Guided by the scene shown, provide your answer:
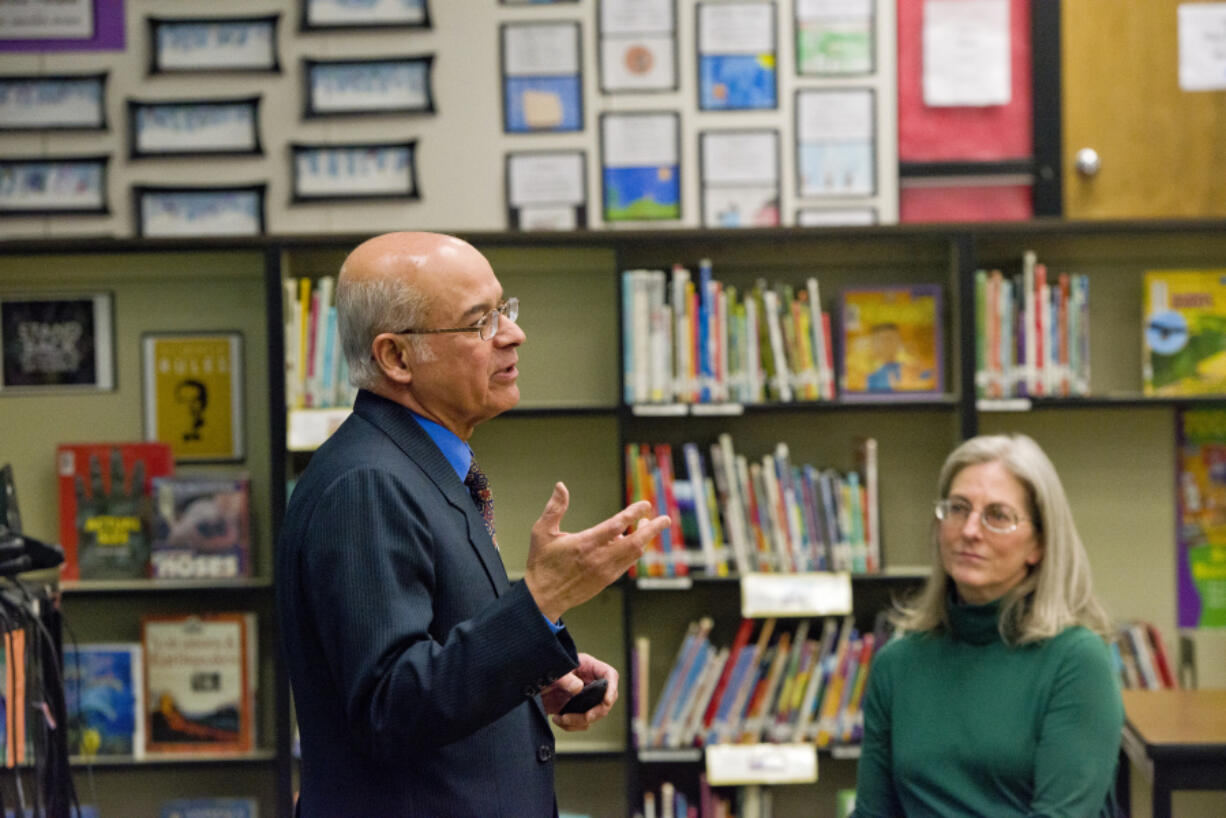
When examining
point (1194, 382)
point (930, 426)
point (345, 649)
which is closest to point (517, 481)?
point (930, 426)

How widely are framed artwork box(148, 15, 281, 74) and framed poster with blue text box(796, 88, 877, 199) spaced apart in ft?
5.65

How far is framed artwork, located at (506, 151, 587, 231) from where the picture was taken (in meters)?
3.79

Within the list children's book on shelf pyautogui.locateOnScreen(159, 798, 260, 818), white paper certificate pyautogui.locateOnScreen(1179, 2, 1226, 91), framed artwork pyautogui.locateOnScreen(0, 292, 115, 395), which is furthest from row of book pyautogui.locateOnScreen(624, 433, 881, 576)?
framed artwork pyautogui.locateOnScreen(0, 292, 115, 395)

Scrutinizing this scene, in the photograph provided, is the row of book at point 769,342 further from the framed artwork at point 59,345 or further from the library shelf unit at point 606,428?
the framed artwork at point 59,345

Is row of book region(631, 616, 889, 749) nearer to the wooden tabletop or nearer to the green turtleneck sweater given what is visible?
the wooden tabletop

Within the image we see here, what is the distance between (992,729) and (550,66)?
251cm

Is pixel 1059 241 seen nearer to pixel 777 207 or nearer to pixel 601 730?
pixel 777 207

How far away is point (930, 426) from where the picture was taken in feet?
12.3

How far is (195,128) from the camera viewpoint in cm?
383

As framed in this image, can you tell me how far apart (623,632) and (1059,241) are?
182cm

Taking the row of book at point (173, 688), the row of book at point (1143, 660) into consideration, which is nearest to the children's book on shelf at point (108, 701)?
the row of book at point (173, 688)

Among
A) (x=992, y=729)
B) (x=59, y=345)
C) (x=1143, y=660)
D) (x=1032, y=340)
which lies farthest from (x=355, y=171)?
(x=1143, y=660)

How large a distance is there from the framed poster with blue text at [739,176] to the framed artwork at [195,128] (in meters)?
1.44

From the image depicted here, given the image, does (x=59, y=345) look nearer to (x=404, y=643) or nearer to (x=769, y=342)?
(x=769, y=342)
